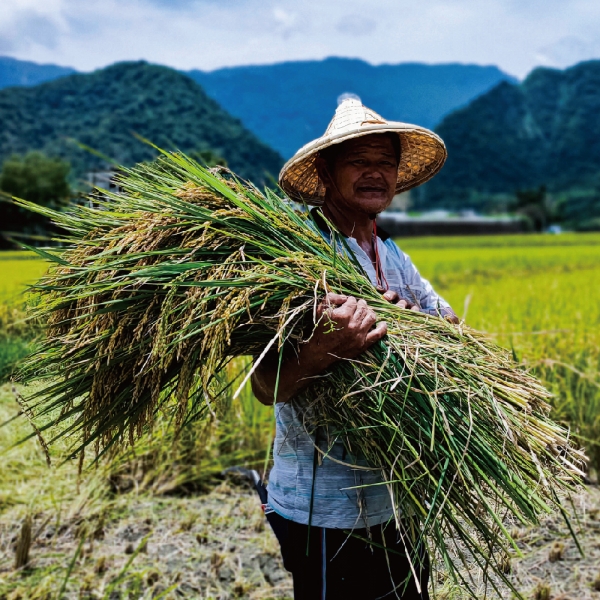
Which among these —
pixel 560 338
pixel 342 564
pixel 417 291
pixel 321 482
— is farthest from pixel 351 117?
pixel 560 338

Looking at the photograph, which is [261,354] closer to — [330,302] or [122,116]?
[330,302]

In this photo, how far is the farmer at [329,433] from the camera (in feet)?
4.02

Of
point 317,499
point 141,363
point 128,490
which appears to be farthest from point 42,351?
point 128,490

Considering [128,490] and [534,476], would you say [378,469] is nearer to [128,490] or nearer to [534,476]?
[534,476]

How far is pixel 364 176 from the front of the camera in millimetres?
1529

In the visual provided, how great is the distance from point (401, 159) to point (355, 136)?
Answer: 0.45 metres

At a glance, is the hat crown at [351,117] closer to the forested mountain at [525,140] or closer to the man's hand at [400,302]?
the man's hand at [400,302]

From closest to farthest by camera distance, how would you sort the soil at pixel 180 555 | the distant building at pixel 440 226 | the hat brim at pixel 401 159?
the hat brim at pixel 401 159, the soil at pixel 180 555, the distant building at pixel 440 226

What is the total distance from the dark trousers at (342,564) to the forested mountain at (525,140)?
310ft

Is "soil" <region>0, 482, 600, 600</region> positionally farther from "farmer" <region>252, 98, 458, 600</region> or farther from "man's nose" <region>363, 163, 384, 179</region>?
"man's nose" <region>363, 163, 384, 179</region>

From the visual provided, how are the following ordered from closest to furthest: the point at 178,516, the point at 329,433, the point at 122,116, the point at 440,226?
the point at 329,433 < the point at 178,516 < the point at 440,226 < the point at 122,116

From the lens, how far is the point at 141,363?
121cm

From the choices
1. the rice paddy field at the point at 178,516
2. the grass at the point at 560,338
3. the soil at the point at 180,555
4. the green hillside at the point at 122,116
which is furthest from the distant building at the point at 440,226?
the soil at the point at 180,555

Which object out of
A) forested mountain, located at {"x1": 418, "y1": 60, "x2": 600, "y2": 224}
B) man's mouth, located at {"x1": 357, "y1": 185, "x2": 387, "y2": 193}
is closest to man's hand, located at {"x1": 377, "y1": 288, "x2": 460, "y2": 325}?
man's mouth, located at {"x1": 357, "y1": 185, "x2": 387, "y2": 193}
